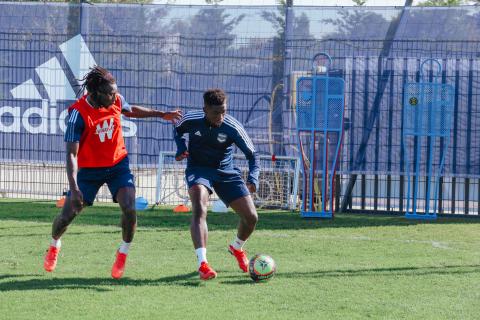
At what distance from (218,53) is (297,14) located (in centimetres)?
150

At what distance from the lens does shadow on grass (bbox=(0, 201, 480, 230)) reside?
12.8m

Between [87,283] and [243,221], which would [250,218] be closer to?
[243,221]

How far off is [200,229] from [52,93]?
8248 millimetres

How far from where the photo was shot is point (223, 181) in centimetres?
886

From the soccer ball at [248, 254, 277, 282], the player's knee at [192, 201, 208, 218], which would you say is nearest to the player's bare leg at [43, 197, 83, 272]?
the player's knee at [192, 201, 208, 218]

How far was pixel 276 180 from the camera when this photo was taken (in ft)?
49.9

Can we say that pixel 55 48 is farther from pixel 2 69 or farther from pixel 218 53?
pixel 218 53

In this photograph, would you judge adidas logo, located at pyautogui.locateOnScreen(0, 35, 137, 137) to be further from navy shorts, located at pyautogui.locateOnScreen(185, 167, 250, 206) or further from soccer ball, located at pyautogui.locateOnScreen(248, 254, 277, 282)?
soccer ball, located at pyautogui.locateOnScreen(248, 254, 277, 282)

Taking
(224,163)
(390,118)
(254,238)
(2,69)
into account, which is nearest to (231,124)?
(224,163)

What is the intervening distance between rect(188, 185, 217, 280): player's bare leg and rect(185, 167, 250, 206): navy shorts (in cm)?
17

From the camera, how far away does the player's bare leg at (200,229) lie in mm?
8070

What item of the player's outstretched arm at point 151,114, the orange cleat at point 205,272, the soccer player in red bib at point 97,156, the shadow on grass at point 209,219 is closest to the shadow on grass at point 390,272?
the orange cleat at point 205,272

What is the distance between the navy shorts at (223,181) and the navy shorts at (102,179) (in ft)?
2.04

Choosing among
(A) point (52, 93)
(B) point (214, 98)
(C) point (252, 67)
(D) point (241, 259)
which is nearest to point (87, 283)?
(D) point (241, 259)
